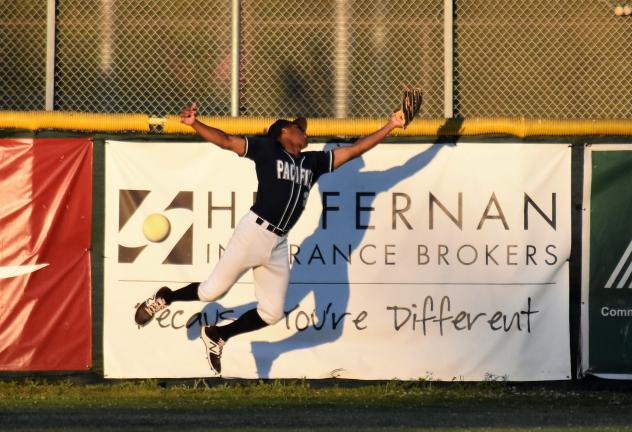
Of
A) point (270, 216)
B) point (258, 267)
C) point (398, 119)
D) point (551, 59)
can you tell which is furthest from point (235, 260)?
point (551, 59)

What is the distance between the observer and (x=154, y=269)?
9.95 metres

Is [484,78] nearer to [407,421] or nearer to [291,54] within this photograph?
[291,54]

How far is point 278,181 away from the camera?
29.9 ft

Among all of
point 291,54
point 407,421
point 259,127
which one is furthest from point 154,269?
point 407,421

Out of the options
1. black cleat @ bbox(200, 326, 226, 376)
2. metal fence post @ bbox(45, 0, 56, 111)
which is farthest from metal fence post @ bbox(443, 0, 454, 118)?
metal fence post @ bbox(45, 0, 56, 111)

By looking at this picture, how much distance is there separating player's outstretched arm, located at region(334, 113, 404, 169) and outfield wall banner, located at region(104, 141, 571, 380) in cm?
76

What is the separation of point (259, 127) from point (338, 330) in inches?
70.3

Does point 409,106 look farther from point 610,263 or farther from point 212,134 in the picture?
point 610,263

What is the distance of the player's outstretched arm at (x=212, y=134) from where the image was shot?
8.53 meters

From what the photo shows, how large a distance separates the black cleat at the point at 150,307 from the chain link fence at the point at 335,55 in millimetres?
1866

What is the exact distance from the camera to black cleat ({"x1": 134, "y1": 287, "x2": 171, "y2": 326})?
30.9 ft

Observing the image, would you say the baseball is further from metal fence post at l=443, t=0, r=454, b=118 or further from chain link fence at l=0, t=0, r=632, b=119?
metal fence post at l=443, t=0, r=454, b=118

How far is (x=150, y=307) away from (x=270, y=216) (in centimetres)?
122

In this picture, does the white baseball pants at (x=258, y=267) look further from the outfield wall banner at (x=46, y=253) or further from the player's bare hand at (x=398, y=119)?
the outfield wall banner at (x=46, y=253)
